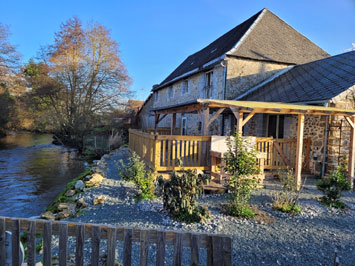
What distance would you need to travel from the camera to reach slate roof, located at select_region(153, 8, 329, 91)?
13227mm

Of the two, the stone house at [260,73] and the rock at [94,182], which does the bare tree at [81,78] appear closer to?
the stone house at [260,73]

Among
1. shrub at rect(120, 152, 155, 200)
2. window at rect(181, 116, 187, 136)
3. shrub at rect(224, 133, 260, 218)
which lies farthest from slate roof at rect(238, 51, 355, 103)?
shrub at rect(120, 152, 155, 200)

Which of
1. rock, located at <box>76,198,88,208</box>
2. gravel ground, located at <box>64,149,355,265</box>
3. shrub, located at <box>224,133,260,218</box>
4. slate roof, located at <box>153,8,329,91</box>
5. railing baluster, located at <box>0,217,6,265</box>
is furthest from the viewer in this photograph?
slate roof, located at <box>153,8,329,91</box>

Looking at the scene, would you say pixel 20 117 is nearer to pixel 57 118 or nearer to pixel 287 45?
pixel 57 118

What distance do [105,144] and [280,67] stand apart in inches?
519

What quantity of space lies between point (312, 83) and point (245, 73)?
138 inches

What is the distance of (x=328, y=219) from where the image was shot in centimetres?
495

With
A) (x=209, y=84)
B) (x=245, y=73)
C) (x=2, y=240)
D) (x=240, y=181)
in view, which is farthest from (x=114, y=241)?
(x=209, y=84)

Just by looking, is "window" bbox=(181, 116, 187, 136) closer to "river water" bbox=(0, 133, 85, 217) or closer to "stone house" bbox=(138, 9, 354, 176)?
"stone house" bbox=(138, 9, 354, 176)

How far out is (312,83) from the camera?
10.3 m

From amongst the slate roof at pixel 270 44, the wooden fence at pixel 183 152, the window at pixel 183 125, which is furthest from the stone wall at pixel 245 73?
the wooden fence at pixel 183 152

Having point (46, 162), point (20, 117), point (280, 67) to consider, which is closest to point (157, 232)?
point (280, 67)

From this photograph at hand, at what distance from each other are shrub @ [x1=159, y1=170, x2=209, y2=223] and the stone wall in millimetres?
8749

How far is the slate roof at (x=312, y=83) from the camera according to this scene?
29.2 feet
